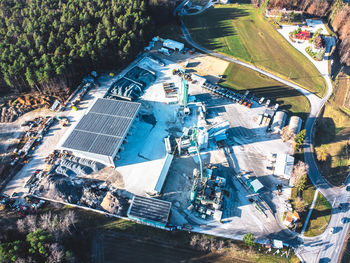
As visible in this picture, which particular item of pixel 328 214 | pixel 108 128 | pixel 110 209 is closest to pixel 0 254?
pixel 110 209

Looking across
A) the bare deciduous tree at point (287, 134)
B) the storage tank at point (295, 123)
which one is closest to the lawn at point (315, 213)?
the bare deciduous tree at point (287, 134)

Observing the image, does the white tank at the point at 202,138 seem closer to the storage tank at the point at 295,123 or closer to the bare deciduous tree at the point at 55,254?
the storage tank at the point at 295,123

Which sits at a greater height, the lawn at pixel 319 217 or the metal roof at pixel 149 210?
the lawn at pixel 319 217

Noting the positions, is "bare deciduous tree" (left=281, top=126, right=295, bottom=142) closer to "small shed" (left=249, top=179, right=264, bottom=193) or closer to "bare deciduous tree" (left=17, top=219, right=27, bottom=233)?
"small shed" (left=249, top=179, right=264, bottom=193)

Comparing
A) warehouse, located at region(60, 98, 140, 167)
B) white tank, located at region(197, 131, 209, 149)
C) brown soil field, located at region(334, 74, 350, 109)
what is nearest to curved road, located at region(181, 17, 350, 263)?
brown soil field, located at region(334, 74, 350, 109)

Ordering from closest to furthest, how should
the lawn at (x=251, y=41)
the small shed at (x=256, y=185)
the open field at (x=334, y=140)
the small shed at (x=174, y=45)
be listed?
1. the small shed at (x=256, y=185)
2. the open field at (x=334, y=140)
3. the lawn at (x=251, y=41)
4. the small shed at (x=174, y=45)

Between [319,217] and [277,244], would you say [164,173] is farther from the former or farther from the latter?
[319,217]
